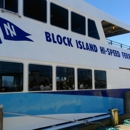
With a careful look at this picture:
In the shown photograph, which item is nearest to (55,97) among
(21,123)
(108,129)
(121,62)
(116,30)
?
(21,123)

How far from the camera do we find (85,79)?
745 cm

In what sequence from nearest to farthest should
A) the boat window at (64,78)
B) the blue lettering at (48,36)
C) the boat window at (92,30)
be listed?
the blue lettering at (48,36)
the boat window at (64,78)
the boat window at (92,30)

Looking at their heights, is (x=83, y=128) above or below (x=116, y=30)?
below

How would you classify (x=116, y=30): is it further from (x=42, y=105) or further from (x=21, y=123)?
(x=21, y=123)

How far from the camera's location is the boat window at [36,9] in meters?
5.80

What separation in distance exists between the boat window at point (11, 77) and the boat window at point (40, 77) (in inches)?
13.0

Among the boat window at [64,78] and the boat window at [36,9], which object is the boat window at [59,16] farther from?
the boat window at [64,78]

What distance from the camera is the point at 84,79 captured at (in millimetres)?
7406

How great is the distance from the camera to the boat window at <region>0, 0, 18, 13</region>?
5.27 metres

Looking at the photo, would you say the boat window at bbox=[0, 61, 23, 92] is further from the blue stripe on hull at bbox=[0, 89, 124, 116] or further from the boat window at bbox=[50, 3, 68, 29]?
the boat window at bbox=[50, 3, 68, 29]

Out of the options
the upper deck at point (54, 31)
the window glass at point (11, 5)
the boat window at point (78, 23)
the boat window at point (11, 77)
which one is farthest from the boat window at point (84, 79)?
the window glass at point (11, 5)

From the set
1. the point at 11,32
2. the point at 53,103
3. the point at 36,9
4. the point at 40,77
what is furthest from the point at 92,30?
the point at 11,32

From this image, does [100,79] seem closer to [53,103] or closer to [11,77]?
[53,103]

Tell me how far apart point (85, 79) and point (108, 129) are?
180 centimetres
